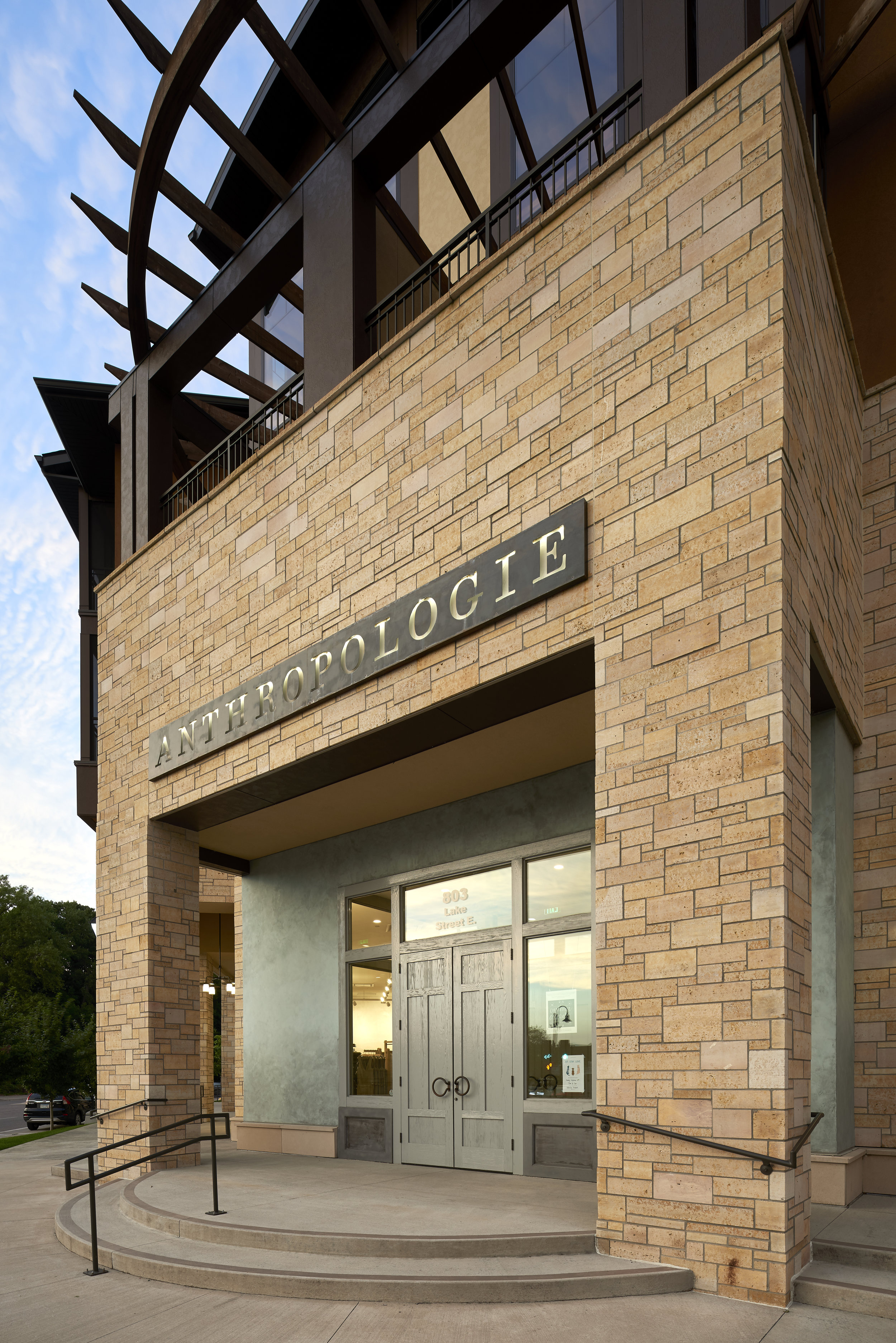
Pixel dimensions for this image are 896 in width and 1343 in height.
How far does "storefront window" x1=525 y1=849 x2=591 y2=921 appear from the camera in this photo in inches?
384

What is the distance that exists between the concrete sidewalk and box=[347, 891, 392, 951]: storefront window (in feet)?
18.1

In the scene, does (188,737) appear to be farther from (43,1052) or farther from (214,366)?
(43,1052)

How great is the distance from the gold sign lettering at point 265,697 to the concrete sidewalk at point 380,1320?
481 cm

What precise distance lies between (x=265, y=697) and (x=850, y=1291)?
22.2 feet

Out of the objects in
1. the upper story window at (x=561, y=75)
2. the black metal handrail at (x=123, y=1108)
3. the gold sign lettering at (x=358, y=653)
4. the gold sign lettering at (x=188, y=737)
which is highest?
the upper story window at (x=561, y=75)

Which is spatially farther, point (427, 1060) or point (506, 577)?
point (427, 1060)

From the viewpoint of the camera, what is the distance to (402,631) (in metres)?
8.23

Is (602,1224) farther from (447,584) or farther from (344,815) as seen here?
(344,815)

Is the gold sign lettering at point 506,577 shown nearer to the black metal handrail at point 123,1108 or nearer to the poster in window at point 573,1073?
the poster in window at point 573,1073

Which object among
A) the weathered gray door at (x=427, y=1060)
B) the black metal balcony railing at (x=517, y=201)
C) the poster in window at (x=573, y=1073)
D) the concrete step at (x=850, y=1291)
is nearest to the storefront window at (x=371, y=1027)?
the weathered gray door at (x=427, y=1060)

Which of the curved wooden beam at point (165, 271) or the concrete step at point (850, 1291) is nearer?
the concrete step at point (850, 1291)

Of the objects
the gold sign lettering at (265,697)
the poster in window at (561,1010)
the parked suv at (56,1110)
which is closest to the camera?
the poster in window at (561,1010)

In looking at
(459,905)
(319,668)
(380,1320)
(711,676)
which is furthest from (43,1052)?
(711,676)

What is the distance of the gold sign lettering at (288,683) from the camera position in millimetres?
9367
